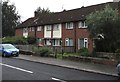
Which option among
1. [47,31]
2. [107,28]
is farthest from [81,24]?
[107,28]

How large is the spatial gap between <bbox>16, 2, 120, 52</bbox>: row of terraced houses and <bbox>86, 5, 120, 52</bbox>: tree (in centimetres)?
1037

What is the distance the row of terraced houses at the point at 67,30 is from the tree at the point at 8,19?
1068 inches

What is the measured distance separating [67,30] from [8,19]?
43.9 m

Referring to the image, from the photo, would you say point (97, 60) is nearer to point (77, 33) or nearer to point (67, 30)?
point (77, 33)

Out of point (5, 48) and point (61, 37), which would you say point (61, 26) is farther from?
point (5, 48)

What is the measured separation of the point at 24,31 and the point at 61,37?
53.5ft

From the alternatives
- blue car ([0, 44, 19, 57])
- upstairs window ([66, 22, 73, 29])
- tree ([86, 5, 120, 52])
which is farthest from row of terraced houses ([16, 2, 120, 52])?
tree ([86, 5, 120, 52])

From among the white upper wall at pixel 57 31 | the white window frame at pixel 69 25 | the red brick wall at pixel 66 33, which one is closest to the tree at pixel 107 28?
the red brick wall at pixel 66 33

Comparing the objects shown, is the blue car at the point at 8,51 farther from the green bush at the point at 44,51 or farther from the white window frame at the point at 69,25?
the white window frame at the point at 69,25

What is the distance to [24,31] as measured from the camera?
6700 cm

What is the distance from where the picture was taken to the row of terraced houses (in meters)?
46.5

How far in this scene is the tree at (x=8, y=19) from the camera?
91.1m

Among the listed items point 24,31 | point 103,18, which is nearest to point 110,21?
point 103,18

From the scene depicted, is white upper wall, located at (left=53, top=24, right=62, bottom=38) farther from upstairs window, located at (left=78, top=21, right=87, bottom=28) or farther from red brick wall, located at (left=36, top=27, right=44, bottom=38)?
upstairs window, located at (left=78, top=21, right=87, bottom=28)
